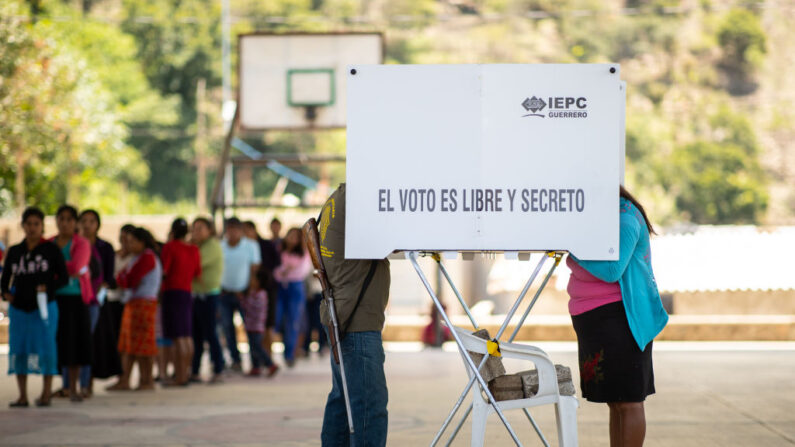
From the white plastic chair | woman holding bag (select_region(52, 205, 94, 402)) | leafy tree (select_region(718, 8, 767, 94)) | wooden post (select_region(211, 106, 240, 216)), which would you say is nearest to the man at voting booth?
the white plastic chair

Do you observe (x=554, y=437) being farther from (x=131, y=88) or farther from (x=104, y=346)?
(x=131, y=88)

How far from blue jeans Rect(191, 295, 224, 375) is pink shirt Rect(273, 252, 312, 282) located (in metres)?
1.64

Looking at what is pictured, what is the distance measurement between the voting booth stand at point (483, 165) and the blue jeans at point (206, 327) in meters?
7.25

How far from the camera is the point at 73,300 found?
396 inches

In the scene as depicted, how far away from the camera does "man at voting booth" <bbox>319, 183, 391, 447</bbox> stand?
5410 millimetres

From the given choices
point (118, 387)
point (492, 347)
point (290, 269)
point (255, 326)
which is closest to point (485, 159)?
point (492, 347)

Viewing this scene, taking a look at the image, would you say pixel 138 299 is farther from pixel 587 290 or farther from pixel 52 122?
pixel 52 122

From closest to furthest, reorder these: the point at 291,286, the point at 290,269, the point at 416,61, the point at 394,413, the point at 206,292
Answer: the point at 394,413 < the point at 206,292 < the point at 290,269 < the point at 291,286 < the point at 416,61

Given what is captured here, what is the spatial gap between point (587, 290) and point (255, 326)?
294 inches

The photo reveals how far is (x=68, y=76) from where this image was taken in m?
43.2

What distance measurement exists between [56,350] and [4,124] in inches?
909

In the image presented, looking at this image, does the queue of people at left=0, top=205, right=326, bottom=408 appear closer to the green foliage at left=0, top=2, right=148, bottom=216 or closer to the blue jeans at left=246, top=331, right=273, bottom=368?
the blue jeans at left=246, top=331, right=273, bottom=368

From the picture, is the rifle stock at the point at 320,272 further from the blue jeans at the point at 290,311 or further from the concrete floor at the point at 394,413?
the blue jeans at the point at 290,311

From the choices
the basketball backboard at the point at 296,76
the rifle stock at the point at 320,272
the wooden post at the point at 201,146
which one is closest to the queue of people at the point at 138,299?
the basketball backboard at the point at 296,76
